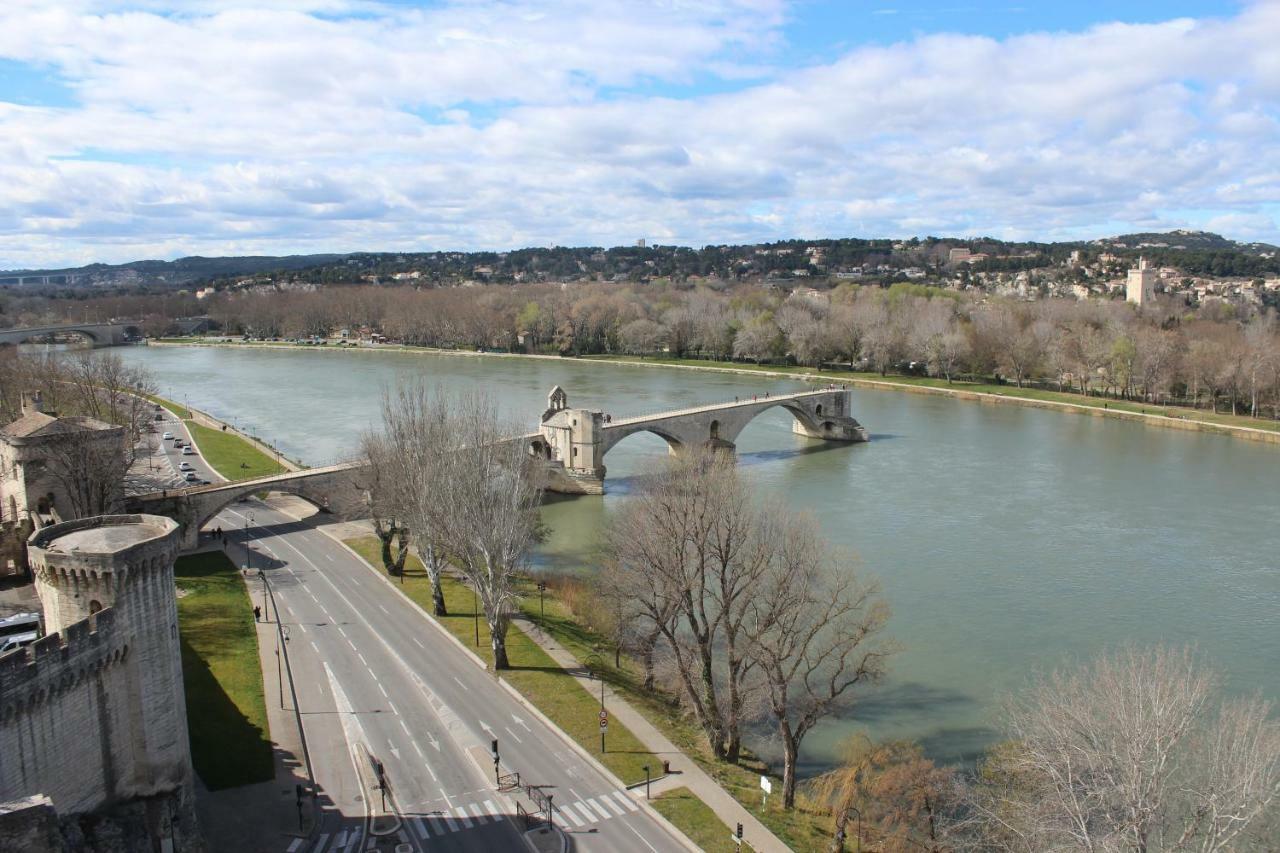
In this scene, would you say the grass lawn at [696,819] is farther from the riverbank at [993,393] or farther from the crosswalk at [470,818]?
the riverbank at [993,393]

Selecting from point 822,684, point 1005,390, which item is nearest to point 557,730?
point 822,684

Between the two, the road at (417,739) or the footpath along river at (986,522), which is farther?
the footpath along river at (986,522)

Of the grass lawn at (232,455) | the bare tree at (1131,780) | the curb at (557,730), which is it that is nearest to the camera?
the bare tree at (1131,780)

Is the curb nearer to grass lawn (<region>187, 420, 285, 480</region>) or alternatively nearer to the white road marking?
the white road marking

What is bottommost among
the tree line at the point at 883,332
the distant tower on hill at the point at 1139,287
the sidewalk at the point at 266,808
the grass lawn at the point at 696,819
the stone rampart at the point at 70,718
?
the grass lawn at the point at 696,819

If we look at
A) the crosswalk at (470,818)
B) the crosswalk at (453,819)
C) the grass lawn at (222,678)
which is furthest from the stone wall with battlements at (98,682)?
the crosswalk at (453,819)

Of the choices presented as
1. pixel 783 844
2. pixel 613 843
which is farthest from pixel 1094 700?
pixel 613 843
